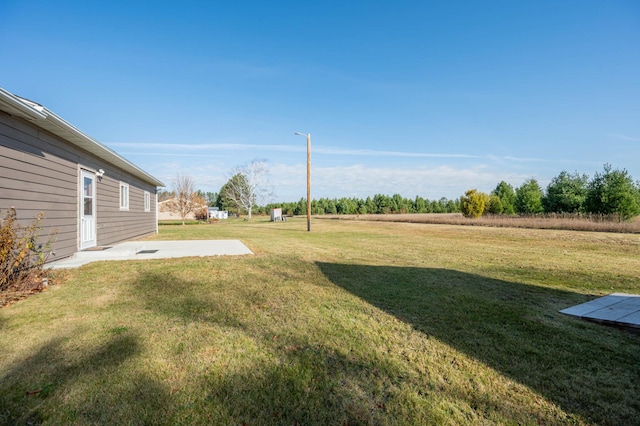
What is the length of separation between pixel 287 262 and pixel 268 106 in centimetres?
1585

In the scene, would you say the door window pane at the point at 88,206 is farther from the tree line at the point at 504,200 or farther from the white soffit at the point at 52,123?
the tree line at the point at 504,200

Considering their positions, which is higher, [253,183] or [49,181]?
[253,183]

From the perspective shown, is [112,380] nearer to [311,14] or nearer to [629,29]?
[629,29]

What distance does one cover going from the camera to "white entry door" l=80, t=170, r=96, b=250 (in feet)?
26.0

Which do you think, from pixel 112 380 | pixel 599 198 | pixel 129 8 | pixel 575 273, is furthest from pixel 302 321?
pixel 599 198

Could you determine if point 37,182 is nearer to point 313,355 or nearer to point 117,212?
point 117,212

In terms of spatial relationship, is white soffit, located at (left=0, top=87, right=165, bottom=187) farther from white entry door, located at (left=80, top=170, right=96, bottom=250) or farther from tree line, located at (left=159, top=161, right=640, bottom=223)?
tree line, located at (left=159, top=161, right=640, bottom=223)

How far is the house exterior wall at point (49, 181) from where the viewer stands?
A: 205 inches

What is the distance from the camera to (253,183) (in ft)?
150

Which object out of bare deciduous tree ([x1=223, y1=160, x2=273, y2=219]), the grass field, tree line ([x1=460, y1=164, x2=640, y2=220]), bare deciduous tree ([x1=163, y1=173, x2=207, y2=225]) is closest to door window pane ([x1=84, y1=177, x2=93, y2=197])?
the grass field

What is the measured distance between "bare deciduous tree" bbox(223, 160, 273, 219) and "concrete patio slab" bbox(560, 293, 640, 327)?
43.4m

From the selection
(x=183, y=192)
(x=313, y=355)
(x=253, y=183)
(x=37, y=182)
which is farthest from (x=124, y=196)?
(x=253, y=183)

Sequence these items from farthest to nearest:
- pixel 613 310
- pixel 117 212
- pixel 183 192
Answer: pixel 183 192
pixel 117 212
pixel 613 310

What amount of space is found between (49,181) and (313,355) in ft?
24.0
